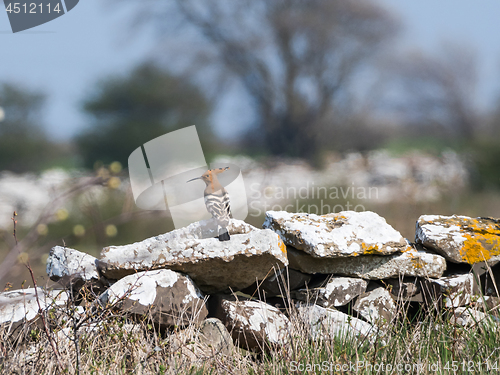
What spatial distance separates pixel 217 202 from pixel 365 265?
1.05m

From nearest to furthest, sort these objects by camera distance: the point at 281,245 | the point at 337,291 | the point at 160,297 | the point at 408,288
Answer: the point at 160,297
the point at 281,245
the point at 337,291
the point at 408,288

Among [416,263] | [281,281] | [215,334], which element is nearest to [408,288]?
[416,263]

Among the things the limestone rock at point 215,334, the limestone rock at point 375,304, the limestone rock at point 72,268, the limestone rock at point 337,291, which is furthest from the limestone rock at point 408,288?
the limestone rock at point 72,268

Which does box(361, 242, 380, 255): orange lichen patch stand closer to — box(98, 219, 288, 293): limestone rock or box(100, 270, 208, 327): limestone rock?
box(98, 219, 288, 293): limestone rock

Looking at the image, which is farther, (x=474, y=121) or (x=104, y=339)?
(x=474, y=121)

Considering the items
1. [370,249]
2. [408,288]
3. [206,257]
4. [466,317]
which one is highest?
[206,257]

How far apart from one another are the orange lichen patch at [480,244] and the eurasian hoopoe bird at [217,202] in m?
1.56

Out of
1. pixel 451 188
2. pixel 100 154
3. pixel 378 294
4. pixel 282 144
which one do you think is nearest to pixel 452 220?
pixel 451 188

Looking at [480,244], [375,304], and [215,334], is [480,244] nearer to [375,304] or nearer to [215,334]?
[375,304]

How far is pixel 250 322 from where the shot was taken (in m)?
2.05

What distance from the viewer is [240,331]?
2043 mm

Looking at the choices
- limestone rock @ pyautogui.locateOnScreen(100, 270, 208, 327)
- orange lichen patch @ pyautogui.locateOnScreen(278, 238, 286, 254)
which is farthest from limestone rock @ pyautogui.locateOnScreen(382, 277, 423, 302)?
limestone rock @ pyautogui.locateOnScreen(100, 270, 208, 327)

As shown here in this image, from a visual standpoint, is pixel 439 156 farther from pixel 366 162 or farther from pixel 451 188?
pixel 366 162

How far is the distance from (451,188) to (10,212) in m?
3.07
